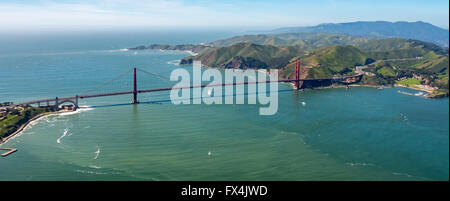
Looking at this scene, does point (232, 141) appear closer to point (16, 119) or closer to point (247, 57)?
point (16, 119)

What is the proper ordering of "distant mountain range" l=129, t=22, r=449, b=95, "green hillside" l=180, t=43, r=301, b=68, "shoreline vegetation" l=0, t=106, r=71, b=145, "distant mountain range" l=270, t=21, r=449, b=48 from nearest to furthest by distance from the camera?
1. "shoreline vegetation" l=0, t=106, r=71, b=145
2. "distant mountain range" l=129, t=22, r=449, b=95
3. "green hillside" l=180, t=43, r=301, b=68
4. "distant mountain range" l=270, t=21, r=449, b=48

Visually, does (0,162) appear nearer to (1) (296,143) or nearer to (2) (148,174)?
(2) (148,174)

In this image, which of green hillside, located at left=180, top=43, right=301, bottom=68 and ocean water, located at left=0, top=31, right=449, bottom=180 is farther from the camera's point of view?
green hillside, located at left=180, top=43, right=301, bottom=68

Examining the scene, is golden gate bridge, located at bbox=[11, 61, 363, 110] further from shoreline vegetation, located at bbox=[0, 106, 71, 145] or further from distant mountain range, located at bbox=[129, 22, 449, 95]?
distant mountain range, located at bbox=[129, 22, 449, 95]

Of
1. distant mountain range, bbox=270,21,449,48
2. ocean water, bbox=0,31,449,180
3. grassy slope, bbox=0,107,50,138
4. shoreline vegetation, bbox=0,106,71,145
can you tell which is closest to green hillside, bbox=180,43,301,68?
ocean water, bbox=0,31,449,180

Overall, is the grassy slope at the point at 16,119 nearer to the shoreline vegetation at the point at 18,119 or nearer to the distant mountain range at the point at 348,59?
the shoreline vegetation at the point at 18,119

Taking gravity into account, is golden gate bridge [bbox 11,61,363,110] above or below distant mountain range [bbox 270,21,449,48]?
below
